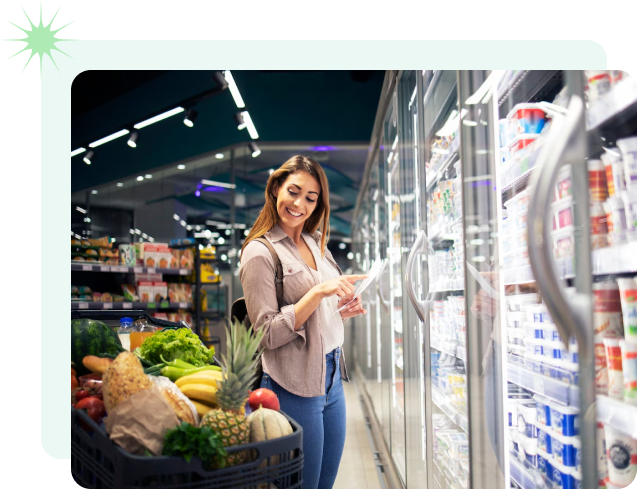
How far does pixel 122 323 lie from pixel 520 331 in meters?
1.09

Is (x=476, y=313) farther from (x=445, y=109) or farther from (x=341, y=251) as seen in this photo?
(x=341, y=251)

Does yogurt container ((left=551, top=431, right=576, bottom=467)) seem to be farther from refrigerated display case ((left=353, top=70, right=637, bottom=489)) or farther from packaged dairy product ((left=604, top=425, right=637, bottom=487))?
packaged dairy product ((left=604, top=425, right=637, bottom=487))

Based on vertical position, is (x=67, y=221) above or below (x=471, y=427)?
above

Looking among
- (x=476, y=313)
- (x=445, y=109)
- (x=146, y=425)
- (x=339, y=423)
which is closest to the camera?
(x=146, y=425)

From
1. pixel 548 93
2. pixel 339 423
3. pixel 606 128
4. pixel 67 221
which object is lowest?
pixel 339 423

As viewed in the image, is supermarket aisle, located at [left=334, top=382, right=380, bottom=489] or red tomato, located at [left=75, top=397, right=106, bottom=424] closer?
red tomato, located at [left=75, top=397, right=106, bottom=424]

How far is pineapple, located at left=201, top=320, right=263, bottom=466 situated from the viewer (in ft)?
3.00

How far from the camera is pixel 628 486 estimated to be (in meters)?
1.02

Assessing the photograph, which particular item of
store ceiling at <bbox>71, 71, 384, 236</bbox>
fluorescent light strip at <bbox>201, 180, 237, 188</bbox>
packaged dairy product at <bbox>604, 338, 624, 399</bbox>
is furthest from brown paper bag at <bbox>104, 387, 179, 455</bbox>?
fluorescent light strip at <bbox>201, 180, 237, 188</bbox>

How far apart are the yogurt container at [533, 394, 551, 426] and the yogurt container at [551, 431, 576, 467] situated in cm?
4

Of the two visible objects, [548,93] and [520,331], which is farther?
[520,331]

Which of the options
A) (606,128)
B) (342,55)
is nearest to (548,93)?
(606,128)

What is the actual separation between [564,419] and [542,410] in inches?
6.6

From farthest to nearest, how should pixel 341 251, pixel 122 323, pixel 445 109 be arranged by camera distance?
pixel 341 251 → pixel 445 109 → pixel 122 323
